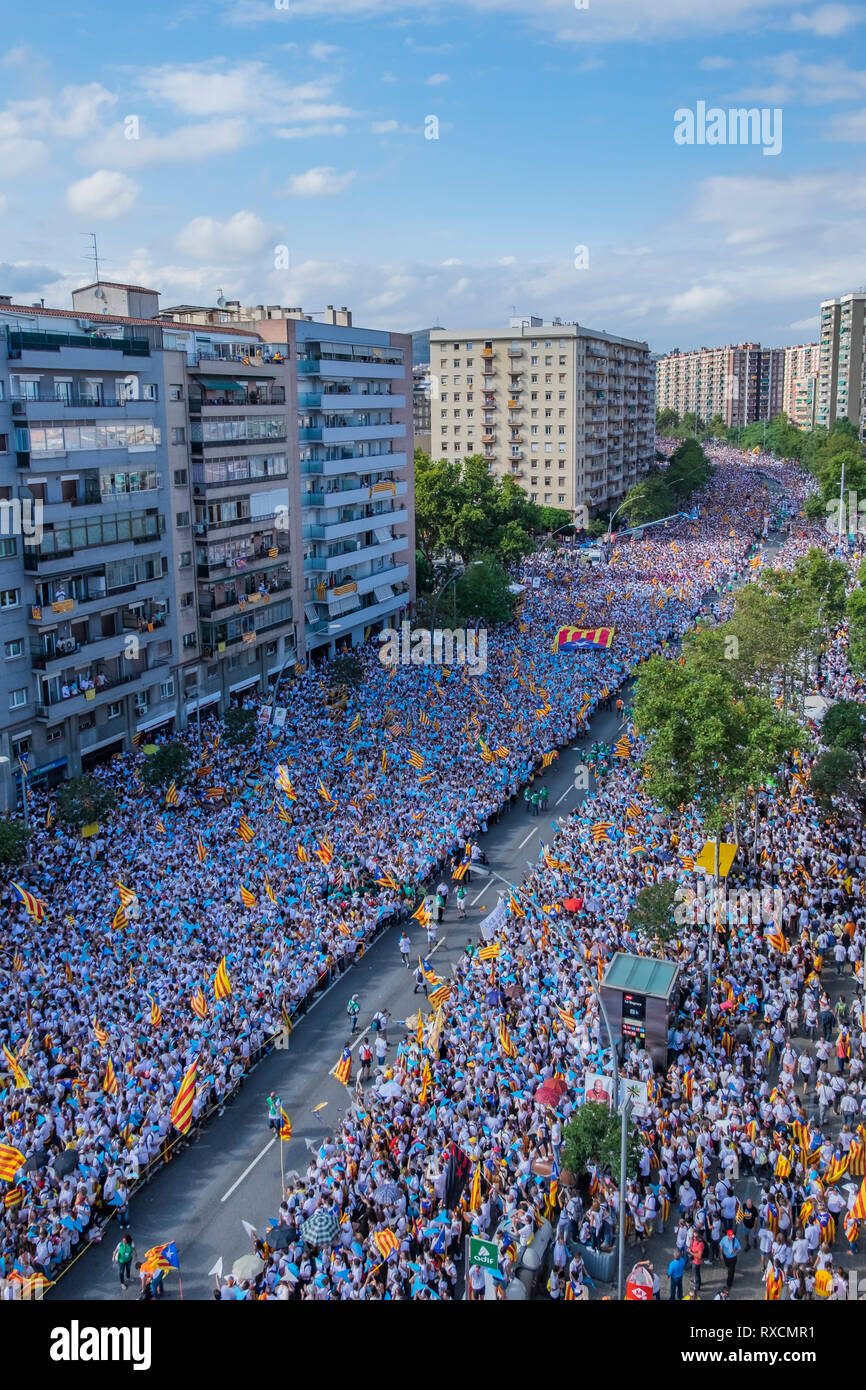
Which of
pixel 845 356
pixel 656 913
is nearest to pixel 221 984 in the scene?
pixel 656 913

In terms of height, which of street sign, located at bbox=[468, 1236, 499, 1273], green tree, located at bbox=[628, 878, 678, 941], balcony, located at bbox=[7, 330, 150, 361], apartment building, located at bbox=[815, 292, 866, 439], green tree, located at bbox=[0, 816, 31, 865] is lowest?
street sign, located at bbox=[468, 1236, 499, 1273]

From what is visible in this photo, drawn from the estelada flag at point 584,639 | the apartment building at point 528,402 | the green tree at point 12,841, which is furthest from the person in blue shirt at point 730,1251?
the apartment building at point 528,402

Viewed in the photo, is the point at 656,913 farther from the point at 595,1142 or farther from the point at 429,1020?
the point at 595,1142

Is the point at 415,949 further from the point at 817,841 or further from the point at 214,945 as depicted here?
the point at 817,841

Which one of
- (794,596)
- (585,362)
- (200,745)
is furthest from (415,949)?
(585,362)

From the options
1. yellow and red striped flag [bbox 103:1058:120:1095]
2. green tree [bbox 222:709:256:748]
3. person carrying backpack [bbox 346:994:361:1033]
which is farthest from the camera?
green tree [bbox 222:709:256:748]

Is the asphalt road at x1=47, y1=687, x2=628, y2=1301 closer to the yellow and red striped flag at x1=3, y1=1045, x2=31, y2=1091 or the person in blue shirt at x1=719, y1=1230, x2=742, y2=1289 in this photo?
the yellow and red striped flag at x1=3, y1=1045, x2=31, y2=1091

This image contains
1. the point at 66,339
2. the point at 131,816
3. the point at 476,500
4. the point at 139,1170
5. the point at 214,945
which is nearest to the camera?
the point at 139,1170

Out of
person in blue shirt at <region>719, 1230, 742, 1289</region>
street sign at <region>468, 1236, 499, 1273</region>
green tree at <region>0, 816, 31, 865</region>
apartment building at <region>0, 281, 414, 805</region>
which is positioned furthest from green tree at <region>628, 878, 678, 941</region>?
apartment building at <region>0, 281, 414, 805</region>
